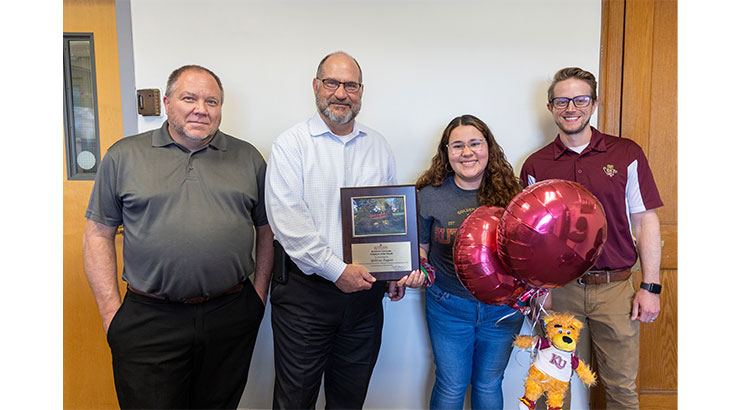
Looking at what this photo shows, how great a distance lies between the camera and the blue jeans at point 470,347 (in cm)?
153

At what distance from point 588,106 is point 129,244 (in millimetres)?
1913

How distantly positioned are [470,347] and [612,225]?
0.78m

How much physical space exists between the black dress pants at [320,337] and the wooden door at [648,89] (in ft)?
4.44

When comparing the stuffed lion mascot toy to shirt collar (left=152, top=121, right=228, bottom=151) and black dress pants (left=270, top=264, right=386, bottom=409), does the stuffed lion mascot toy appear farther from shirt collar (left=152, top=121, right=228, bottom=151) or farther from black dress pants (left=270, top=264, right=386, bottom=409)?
shirt collar (left=152, top=121, right=228, bottom=151)

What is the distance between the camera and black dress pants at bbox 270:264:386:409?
1.49m

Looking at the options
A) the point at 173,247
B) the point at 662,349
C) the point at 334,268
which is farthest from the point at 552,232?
the point at 662,349

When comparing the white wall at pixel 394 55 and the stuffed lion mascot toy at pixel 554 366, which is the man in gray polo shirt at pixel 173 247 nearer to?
the white wall at pixel 394 55

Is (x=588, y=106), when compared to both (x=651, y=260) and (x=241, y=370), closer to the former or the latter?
(x=651, y=260)

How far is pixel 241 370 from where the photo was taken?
1.57 m

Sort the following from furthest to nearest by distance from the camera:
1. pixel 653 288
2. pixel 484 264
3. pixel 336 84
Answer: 1. pixel 653 288
2. pixel 336 84
3. pixel 484 264

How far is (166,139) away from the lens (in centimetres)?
147

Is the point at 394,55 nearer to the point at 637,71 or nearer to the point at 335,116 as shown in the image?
the point at 335,116

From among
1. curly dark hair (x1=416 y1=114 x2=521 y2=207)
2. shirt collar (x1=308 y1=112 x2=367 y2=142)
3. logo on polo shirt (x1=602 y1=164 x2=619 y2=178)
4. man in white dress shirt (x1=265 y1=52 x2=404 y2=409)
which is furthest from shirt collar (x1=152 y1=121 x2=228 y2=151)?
logo on polo shirt (x1=602 y1=164 x2=619 y2=178)

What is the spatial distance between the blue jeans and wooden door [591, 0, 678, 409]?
0.86 m
